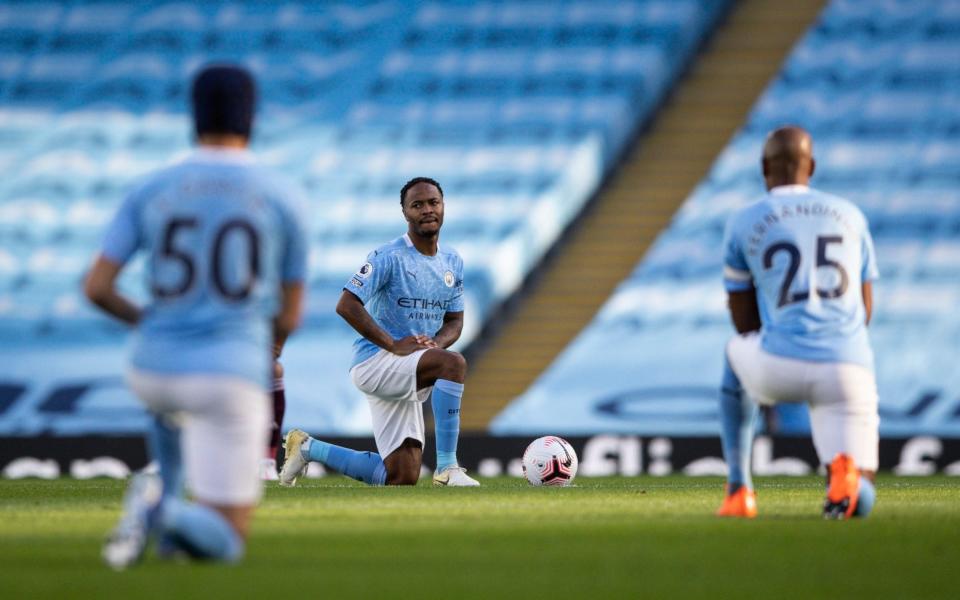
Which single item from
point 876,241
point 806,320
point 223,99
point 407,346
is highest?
point 876,241

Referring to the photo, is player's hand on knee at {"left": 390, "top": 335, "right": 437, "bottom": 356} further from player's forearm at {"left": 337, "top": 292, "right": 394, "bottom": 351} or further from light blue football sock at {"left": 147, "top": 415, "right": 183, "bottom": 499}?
light blue football sock at {"left": 147, "top": 415, "right": 183, "bottom": 499}

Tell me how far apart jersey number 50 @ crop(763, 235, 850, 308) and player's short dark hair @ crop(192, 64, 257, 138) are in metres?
2.19

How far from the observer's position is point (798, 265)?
571 centimetres

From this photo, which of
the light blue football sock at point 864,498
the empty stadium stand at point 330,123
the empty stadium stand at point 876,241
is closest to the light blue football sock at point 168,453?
the light blue football sock at point 864,498

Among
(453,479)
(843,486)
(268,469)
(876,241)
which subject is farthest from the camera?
(876,241)

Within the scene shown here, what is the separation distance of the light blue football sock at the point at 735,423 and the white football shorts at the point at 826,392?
131 mm

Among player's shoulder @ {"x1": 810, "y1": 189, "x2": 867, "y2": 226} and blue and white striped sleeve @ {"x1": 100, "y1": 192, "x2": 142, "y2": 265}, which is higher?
player's shoulder @ {"x1": 810, "y1": 189, "x2": 867, "y2": 226}

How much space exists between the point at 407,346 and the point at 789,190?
335 centimetres

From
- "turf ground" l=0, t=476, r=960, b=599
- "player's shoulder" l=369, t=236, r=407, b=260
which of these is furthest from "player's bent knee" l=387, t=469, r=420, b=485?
"turf ground" l=0, t=476, r=960, b=599

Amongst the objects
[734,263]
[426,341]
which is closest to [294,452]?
[426,341]

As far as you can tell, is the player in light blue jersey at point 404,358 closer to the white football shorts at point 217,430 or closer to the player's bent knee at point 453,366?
the player's bent knee at point 453,366

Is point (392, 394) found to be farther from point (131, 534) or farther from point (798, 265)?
point (131, 534)

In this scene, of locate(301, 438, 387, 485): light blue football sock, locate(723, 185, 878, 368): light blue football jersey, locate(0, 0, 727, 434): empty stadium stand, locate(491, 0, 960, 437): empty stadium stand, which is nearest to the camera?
locate(723, 185, 878, 368): light blue football jersey

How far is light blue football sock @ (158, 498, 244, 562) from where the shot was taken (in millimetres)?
3924
